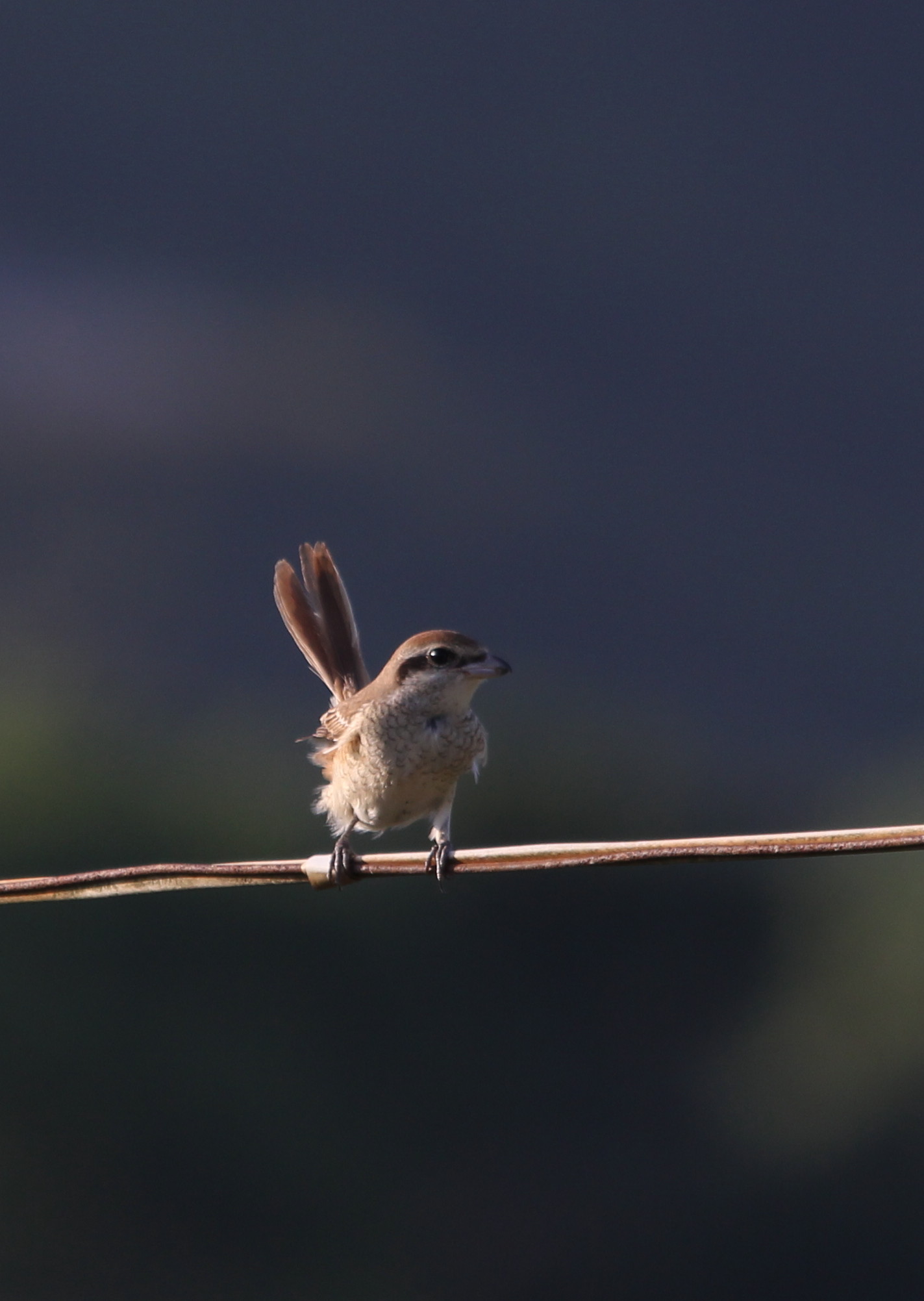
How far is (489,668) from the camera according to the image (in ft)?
7.86

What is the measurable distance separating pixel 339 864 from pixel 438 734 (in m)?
0.91

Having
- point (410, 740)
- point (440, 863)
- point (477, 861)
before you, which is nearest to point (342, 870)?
point (440, 863)

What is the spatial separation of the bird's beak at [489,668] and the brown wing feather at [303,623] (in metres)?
0.60

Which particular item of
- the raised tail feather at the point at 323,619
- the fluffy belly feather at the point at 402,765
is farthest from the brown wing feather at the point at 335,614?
the fluffy belly feather at the point at 402,765

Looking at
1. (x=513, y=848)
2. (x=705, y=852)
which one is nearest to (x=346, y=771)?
(x=513, y=848)

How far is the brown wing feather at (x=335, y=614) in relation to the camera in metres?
2.87

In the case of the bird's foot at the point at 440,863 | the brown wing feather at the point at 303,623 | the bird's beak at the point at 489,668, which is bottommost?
the bird's foot at the point at 440,863

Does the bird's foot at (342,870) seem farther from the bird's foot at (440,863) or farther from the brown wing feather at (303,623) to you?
the brown wing feather at (303,623)

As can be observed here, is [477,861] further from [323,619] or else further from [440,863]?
[323,619]

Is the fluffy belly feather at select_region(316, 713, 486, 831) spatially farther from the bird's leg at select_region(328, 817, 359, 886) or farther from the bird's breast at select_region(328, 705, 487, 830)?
the bird's leg at select_region(328, 817, 359, 886)

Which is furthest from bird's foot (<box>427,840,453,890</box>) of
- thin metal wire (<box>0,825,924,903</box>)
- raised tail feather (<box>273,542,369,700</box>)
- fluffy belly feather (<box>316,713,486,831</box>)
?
raised tail feather (<box>273,542,369,700</box>)

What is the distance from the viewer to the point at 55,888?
1.47 metres

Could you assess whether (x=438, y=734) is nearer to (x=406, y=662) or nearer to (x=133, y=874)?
(x=406, y=662)

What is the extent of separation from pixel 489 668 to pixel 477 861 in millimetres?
1121
